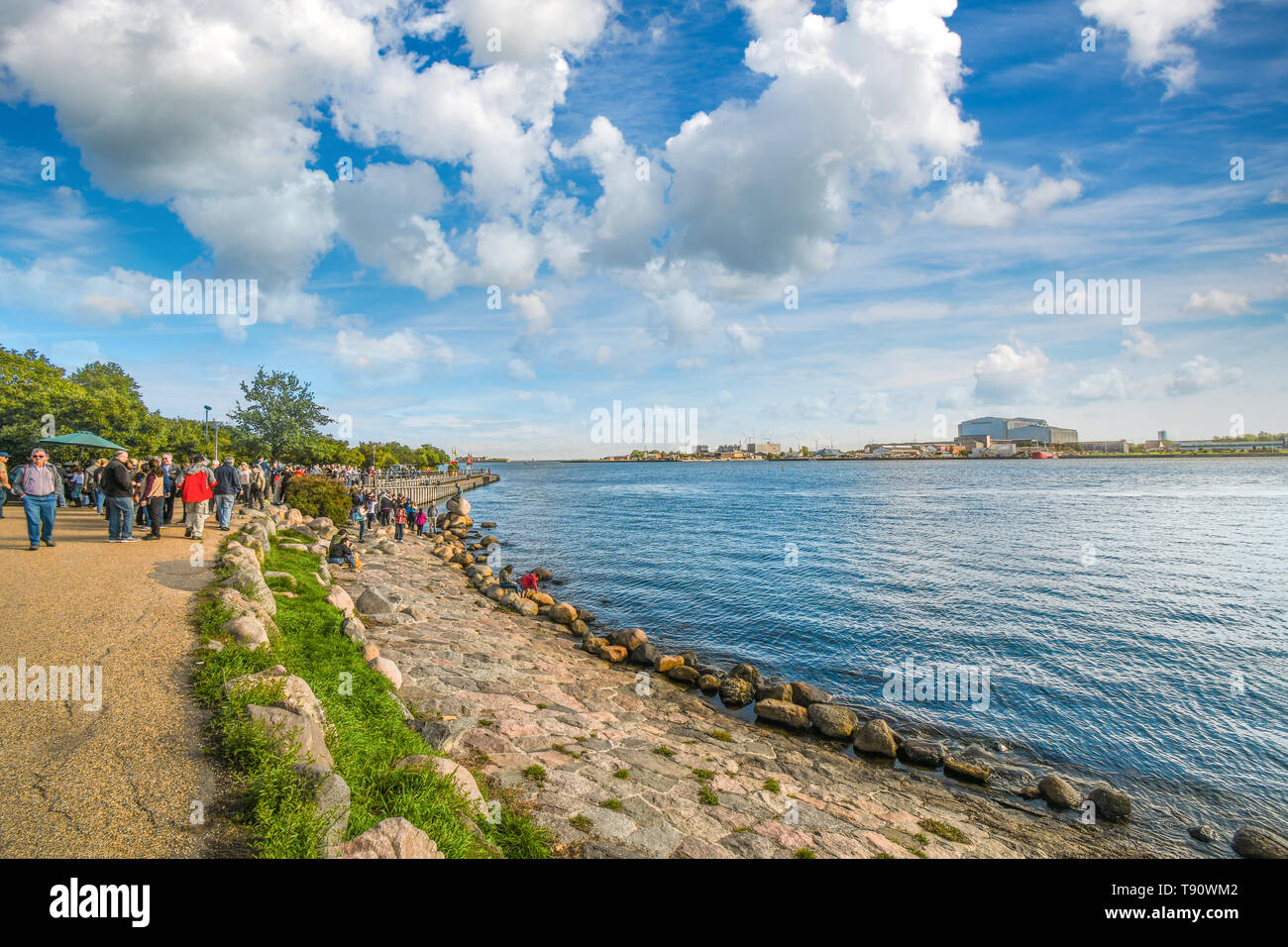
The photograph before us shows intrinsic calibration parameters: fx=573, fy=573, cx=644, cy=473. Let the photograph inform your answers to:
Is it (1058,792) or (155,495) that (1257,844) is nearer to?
(1058,792)

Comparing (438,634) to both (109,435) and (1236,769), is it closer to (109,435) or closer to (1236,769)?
(1236,769)

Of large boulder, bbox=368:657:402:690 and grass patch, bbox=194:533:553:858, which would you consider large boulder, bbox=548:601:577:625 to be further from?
grass patch, bbox=194:533:553:858

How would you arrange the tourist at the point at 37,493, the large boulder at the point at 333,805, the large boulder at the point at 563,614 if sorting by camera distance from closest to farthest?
the large boulder at the point at 333,805 → the tourist at the point at 37,493 → the large boulder at the point at 563,614

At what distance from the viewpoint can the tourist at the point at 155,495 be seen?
53.1 feet

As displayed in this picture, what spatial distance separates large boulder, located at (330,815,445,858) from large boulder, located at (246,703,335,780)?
92 cm

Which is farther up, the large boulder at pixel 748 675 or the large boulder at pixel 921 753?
the large boulder at pixel 748 675

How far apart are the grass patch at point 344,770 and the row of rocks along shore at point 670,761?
0.24 m

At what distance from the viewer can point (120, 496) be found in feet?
49.0

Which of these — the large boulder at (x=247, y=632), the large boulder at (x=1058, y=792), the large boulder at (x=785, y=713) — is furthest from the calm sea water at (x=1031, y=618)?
the large boulder at (x=247, y=632)

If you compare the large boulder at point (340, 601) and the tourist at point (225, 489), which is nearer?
the large boulder at point (340, 601)

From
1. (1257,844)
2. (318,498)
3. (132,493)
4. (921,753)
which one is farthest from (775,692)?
(318,498)

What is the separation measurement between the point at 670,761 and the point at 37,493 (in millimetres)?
16583

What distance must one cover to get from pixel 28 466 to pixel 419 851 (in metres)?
16.5

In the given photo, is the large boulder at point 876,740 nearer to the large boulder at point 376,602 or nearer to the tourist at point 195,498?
the large boulder at point 376,602
